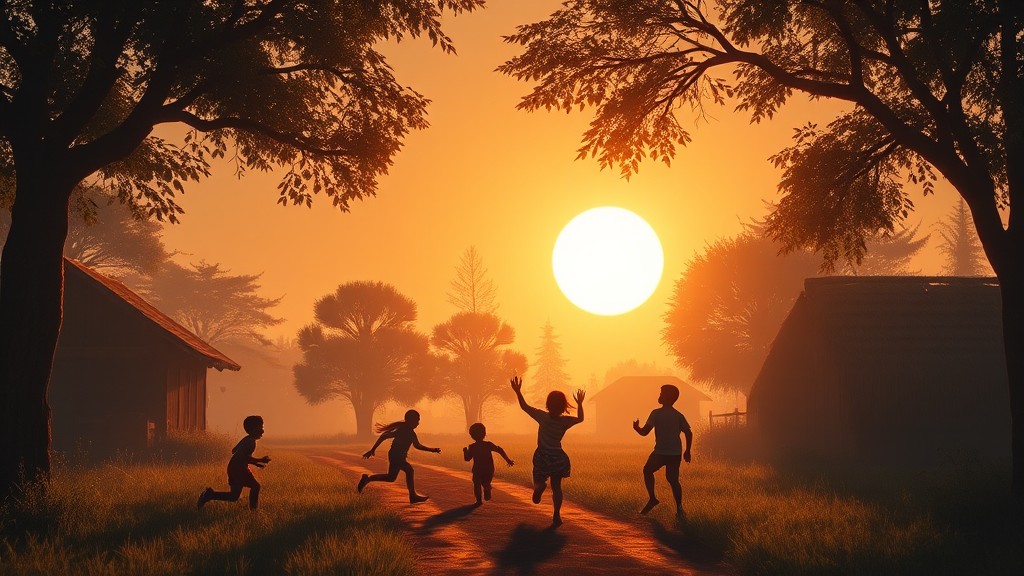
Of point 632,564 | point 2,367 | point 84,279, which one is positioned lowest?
point 632,564

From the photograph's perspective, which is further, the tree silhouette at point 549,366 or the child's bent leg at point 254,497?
the tree silhouette at point 549,366

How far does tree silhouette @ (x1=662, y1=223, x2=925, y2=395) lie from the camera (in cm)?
5634

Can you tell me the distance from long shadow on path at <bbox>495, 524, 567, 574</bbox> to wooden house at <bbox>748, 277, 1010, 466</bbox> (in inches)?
630

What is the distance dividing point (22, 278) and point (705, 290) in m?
49.6

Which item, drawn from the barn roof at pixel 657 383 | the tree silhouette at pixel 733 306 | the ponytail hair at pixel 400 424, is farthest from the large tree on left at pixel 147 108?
the barn roof at pixel 657 383

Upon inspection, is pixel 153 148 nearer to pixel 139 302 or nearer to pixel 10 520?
pixel 10 520

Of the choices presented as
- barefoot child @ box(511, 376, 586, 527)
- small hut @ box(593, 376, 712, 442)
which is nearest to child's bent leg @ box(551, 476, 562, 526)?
barefoot child @ box(511, 376, 586, 527)

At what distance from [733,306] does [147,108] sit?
48.1 meters

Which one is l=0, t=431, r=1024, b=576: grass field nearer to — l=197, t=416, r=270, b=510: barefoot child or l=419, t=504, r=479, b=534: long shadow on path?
l=197, t=416, r=270, b=510: barefoot child

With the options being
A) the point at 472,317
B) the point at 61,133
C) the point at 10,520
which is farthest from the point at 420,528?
the point at 472,317

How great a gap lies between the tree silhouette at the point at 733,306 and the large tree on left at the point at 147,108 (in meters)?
43.4

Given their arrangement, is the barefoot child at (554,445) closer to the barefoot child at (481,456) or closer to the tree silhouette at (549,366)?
the barefoot child at (481,456)

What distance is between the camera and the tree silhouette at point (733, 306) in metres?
56.3

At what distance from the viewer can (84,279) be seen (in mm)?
27875
